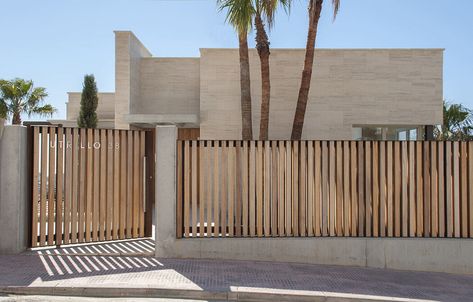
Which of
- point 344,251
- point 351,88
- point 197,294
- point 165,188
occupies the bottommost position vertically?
point 197,294

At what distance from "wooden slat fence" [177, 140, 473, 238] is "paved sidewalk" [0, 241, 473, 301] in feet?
2.64

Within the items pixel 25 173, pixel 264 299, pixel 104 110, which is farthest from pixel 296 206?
pixel 104 110

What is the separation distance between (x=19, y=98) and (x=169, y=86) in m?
9.33

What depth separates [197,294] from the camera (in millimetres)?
6359

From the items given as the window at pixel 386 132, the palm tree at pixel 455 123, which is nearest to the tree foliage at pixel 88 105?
the window at pixel 386 132

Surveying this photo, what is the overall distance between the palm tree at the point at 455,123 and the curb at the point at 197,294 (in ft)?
72.4

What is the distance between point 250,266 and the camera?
7.91 m

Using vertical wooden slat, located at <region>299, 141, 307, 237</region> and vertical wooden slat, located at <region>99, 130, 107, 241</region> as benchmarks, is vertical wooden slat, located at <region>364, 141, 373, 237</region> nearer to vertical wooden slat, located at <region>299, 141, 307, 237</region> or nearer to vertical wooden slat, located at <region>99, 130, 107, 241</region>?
vertical wooden slat, located at <region>299, 141, 307, 237</region>

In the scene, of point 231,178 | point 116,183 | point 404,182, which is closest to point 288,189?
point 231,178

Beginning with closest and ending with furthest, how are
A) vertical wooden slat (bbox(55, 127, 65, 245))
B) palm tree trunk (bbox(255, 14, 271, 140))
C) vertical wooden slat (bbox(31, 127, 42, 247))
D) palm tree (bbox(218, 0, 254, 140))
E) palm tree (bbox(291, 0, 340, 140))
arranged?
vertical wooden slat (bbox(31, 127, 42, 247)) → vertical wooden slat (bbox(55, 127, 65, 245)) → palm tree (bbox(218, 0, 254, 140)) → palm tree trunk (bbox(255, 14, 271, 140)) → palm tree (bbox(291, 0, 340, 140))

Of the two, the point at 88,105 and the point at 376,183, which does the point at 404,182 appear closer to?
the point at 376,183

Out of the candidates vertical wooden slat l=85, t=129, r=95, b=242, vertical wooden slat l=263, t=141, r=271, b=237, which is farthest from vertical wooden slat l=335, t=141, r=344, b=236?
vertical wooden slat l=85, t=129, r=95, b=242

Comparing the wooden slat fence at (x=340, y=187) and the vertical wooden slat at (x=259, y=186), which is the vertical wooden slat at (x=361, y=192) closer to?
the wooden slat fence at (x=340, y=187)

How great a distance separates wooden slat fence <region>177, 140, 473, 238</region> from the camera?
8570 millimetres
